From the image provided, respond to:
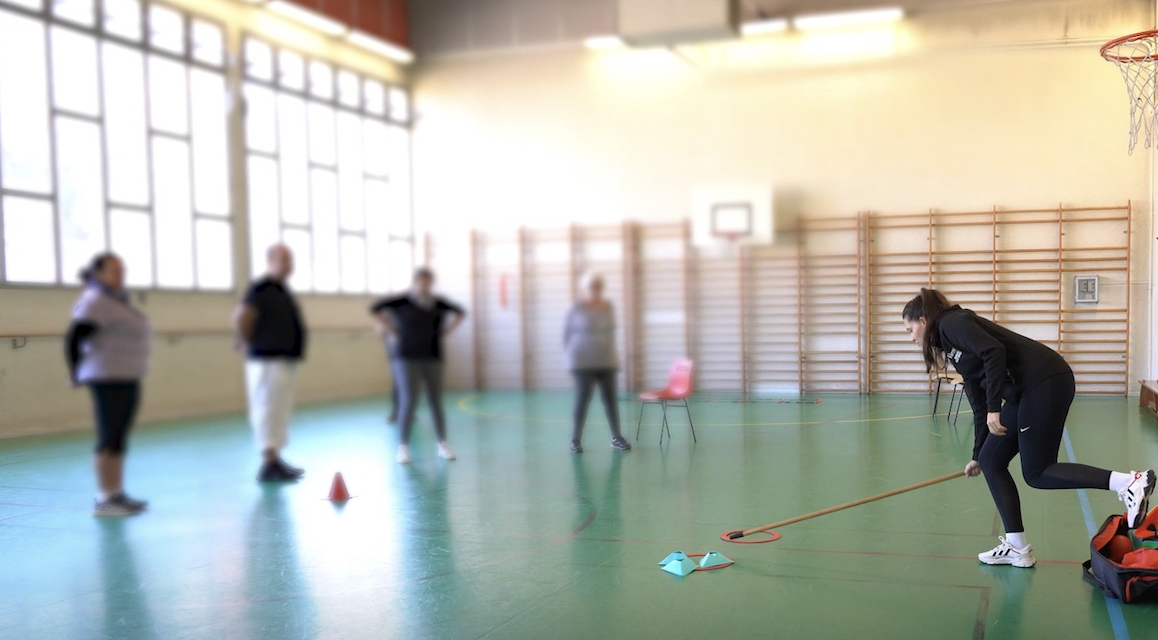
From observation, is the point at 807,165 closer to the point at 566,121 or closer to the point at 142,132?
the point at 566,121

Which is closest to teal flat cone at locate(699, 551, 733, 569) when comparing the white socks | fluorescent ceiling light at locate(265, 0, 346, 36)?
the white socks

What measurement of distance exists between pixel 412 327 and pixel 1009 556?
4.52 m

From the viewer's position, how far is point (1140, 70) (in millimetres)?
8594

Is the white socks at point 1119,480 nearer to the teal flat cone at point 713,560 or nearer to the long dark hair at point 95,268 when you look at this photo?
the teal flat cone at point 713,560

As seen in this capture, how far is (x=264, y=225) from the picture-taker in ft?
40.0

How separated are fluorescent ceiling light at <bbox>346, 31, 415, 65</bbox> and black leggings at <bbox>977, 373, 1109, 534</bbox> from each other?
1176 centimetres

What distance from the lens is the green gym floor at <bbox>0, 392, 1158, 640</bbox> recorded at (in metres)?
3.30

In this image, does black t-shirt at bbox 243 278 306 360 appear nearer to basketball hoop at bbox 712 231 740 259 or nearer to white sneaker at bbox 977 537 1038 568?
white sneaker at bbox 977 537 1038 568

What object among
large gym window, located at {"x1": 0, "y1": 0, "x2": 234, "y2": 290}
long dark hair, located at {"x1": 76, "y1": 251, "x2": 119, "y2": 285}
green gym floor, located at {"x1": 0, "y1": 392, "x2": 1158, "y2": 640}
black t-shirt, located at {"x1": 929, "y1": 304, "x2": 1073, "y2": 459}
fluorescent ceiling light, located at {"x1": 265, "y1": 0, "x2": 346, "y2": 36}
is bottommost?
green gym floor, located at {"x1": 0, "y1": 392, "x2": 1158, "y2": 640}

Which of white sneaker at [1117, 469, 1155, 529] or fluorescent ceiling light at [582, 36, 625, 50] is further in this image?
fluorescent ceiling light at [582, 36, 625, 50]

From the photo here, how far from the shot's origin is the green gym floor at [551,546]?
10.8ft

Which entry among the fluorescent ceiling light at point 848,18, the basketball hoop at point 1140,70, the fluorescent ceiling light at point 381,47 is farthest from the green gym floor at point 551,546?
the fluorescent ceiling light at point 381,47

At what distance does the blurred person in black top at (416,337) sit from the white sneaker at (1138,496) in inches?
187

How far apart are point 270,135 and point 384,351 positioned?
392cm
